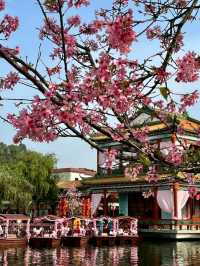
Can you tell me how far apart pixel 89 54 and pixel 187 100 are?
1225 mm

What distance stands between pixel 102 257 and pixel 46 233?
6.49 meters

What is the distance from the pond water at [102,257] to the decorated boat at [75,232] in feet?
4.40

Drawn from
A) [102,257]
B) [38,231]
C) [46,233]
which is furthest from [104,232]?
[102,257]

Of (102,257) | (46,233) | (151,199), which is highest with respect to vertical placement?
(151,199)

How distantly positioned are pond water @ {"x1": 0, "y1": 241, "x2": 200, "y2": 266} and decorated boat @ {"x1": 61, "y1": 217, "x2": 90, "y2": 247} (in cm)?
134

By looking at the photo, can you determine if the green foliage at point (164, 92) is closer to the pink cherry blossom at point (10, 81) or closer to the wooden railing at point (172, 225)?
the pink cherry blossom at point (10, 81)

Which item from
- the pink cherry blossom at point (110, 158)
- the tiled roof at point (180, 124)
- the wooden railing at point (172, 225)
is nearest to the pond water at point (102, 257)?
the tiled roof at point (180, 124)

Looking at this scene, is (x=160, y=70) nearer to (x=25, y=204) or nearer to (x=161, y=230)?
(x=161, y=230)

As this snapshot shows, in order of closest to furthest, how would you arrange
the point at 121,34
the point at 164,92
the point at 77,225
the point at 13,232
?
the point at 164,92 < the point at 121,34 < the point at 13,232 < the point at 77,225

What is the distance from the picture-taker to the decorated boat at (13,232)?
2027 cm

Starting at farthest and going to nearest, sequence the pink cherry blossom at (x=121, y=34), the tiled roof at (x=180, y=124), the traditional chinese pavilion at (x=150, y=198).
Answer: the traditional chinese pavilion at (x=150, y=198)
the tiled roof at (x=180, y=124)
the pink cherry blossom at (x=121, y=34)

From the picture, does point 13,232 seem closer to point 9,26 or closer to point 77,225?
point 77,225

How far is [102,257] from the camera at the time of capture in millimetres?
17578

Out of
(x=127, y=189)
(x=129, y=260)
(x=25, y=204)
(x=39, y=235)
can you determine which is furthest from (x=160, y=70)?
(x=25, y=204)
